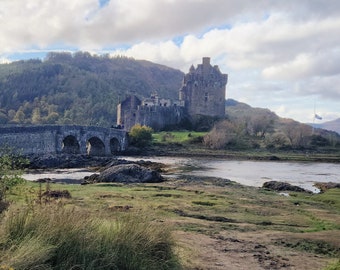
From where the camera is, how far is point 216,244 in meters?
11.4

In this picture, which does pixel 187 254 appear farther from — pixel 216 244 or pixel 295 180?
pixel 295 180

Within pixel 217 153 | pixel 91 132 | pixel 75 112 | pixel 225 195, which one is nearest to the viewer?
pixel 225 195

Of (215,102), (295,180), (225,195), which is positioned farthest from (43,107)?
(225,195)

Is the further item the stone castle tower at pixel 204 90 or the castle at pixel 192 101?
the stone castle tower at pixel 204 90

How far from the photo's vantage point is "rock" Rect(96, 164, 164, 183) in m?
30.5

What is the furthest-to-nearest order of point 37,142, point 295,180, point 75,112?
1. point 75,112
2. point 37,142
3. point 295,180

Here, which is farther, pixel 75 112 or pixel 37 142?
pixel 75 112

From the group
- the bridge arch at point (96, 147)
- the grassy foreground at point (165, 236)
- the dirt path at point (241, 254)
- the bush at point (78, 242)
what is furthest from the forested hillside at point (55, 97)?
the bush at point (78, 242)

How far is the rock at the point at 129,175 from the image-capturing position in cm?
3052

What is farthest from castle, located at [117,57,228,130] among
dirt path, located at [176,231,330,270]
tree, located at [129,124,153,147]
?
dirt path, located at [176,231,330,270]

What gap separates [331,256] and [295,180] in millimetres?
31148

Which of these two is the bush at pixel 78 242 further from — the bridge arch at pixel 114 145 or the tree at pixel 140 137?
the tree at pixel 140 137

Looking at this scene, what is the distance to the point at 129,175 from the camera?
31.1 metres

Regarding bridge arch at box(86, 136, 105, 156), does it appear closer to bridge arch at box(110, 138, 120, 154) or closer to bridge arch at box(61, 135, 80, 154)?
bridge arch at box(110, 138, 120, 154)
